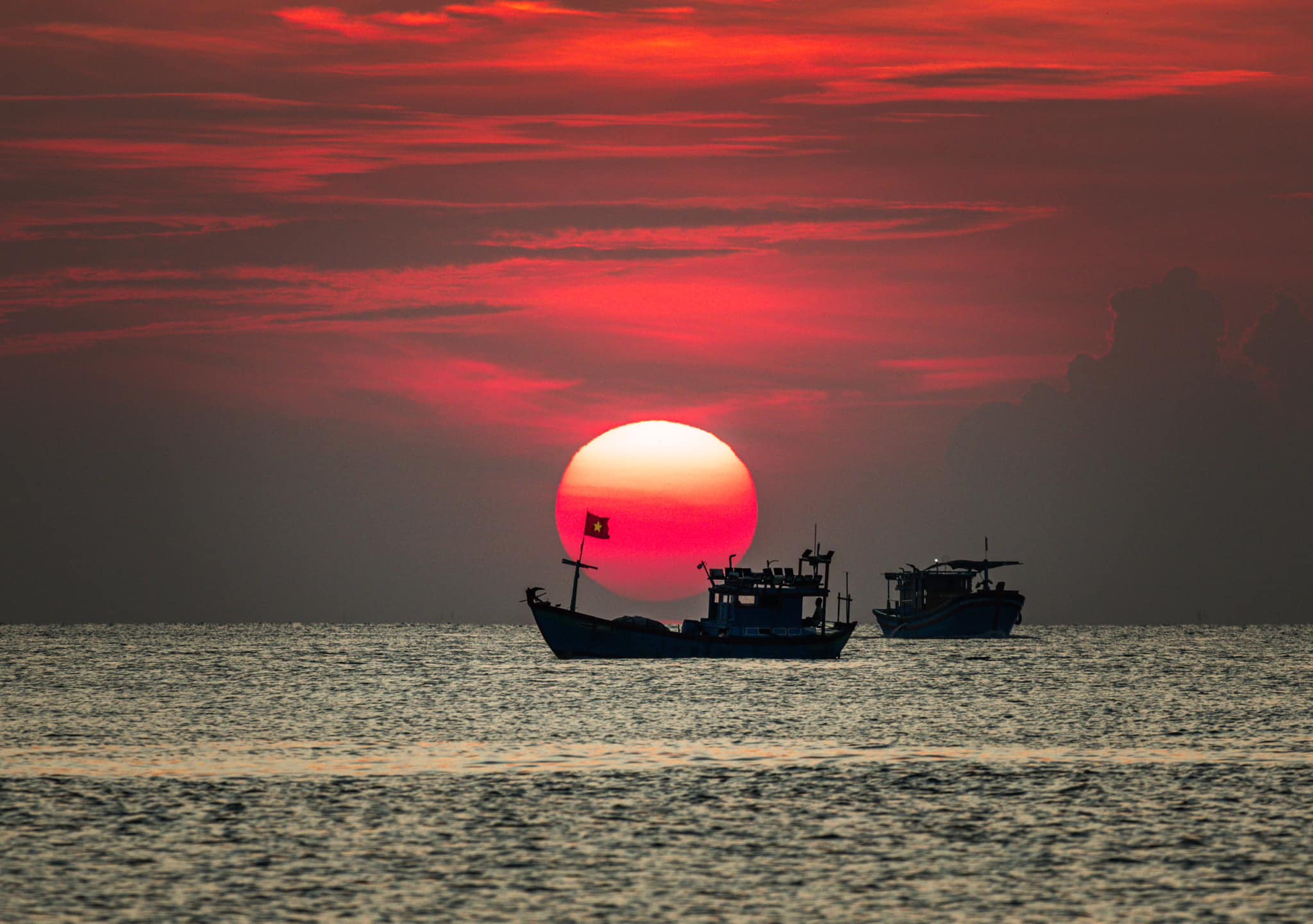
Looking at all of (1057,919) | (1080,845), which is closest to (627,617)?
(1080,845)

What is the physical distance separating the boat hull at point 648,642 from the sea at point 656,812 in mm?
19035

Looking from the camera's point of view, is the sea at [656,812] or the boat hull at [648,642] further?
the boat hull at [648,642]

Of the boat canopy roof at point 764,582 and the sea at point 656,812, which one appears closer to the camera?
the sea at point 656,812

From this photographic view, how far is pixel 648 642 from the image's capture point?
366ft

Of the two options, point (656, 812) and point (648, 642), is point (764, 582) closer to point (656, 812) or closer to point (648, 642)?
point (648, 642)

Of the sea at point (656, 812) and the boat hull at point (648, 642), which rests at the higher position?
the boat hull at point (648, 642)

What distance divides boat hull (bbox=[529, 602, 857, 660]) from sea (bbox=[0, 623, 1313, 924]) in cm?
1903

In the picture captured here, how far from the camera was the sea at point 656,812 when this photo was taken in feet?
99.3

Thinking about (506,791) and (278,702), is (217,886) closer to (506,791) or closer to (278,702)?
(506,791)

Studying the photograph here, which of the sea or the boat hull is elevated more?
the boat hull

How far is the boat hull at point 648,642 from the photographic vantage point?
110m

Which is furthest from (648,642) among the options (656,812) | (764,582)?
(656,812)

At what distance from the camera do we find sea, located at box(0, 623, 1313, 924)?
30281 millimetres

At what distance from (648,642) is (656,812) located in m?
69.7
